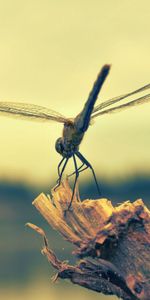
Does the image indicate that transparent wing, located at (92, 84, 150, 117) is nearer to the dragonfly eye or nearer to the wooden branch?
the dragonfly eye

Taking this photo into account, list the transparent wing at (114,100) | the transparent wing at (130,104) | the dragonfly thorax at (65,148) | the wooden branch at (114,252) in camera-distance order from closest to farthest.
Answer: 1. the wooden branch at (114,252)
2. the dragonfly thorax at (65,148)
3. the transparent wing at (114,100)
4. the transparent wing at (130,104)

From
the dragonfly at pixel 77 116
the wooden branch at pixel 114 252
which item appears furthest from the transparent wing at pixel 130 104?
the wooden branch at pixel 114 252

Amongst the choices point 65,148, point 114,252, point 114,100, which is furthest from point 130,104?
point 114,252

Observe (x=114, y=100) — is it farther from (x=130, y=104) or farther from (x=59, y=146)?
(x=59, y=146)

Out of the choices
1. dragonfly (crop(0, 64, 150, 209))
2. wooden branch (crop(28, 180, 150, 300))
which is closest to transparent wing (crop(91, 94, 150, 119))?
dragonfly (crop(0, 64, 150, 209))

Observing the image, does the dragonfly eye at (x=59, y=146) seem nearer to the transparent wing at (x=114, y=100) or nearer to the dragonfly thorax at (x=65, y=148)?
the dragonfly thorax at (x=65, y=148)

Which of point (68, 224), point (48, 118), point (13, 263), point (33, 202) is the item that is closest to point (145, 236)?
point (68, 224)
